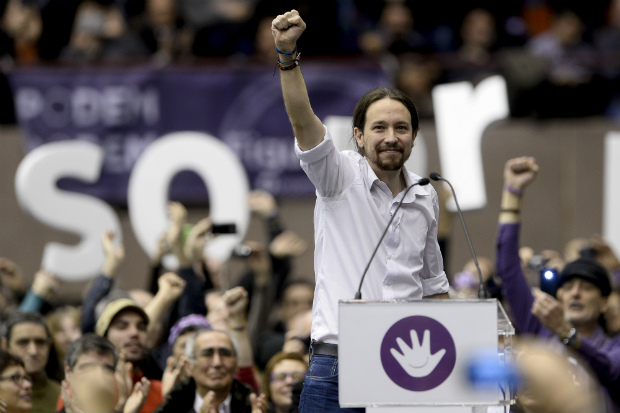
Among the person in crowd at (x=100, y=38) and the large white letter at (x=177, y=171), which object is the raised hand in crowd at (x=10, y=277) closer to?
the large white letter at (x=177, y=171)

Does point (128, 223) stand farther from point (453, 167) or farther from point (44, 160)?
point (453, 167)

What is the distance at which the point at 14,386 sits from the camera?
5.86 meters

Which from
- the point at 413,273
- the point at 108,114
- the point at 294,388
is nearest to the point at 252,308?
the point at 294,388

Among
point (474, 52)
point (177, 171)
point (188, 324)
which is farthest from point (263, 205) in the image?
point (474, 52)

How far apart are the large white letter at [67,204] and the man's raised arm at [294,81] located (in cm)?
602

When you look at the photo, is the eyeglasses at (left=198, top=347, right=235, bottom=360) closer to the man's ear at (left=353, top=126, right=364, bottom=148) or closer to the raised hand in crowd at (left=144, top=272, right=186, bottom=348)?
the raised hand in crowd at (left=144, top=272, right=186, bottom=348)

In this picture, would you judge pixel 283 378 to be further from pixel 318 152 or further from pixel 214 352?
pixel 318 152

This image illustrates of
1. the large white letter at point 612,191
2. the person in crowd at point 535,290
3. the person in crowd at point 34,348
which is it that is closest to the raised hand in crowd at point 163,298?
the person in crowd at point 34,348

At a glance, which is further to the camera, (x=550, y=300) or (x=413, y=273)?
(x=550, y=300)

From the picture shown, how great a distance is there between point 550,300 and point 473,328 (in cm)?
175

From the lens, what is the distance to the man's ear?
13.4 ft

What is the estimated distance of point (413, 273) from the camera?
3.96 metres

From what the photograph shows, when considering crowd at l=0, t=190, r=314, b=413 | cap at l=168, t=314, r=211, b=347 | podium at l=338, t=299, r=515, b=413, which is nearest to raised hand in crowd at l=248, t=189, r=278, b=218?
crowd at l=0, t=190, r=314, b=413

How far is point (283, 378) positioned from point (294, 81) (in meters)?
2.74
